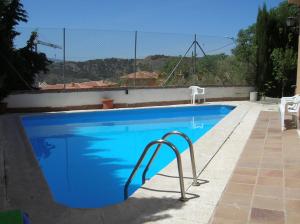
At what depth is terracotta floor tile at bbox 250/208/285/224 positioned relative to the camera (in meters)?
3.21

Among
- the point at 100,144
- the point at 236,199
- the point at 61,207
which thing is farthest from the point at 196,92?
the point at 61,207

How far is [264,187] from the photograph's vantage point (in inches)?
161

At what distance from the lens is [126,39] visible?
1319 centimetres

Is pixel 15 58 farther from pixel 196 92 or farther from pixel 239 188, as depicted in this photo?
pixel 239 188

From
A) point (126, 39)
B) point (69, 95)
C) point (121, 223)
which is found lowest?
point (121, 223)

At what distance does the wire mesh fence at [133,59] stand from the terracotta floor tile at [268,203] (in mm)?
9631

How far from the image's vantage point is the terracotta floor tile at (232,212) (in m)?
3.27

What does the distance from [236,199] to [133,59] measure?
10338 millimetres

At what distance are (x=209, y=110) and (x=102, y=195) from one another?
28.3 feet

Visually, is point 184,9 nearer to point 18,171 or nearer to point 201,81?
point 201,81

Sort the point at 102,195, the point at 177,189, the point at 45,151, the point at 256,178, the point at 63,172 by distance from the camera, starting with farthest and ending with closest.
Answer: the point at 45,151 < the point at 63,172 < the point at 102,195 < the point at 256,178 < the point at 177,189

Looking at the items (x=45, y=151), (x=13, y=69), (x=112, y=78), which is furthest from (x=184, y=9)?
(x=45, y=151)

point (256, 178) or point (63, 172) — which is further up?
point (256, 178)

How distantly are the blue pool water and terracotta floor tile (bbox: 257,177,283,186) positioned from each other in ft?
5.91
